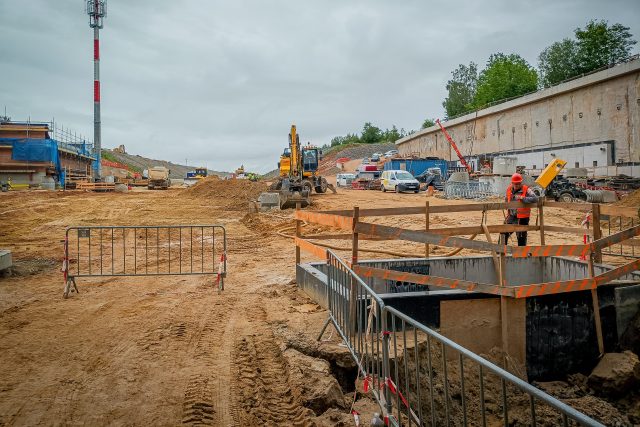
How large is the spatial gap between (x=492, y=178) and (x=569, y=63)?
46.4 metres

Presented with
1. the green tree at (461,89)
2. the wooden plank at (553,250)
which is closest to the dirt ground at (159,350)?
the wooden plank at (553,250)

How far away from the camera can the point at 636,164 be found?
26641mm

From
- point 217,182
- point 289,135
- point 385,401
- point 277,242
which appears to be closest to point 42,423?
point 385,401

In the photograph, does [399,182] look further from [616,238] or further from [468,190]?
[616,238]

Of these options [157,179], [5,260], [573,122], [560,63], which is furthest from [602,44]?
[5,260]

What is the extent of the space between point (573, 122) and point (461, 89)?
190 ft

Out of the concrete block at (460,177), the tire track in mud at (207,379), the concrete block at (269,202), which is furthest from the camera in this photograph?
the concrete block at (460,177)

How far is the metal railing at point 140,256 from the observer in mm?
8430

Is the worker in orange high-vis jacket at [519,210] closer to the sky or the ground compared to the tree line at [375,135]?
closer to the ground

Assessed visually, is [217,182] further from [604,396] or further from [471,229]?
[604,396]

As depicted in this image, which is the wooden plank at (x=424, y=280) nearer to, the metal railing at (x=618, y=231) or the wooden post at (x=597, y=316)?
the wooden post at (x=597, y=316)

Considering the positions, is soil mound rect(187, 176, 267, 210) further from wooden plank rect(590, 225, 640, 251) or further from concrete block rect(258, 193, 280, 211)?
wooden plank rect(590, 225, 640, 251)

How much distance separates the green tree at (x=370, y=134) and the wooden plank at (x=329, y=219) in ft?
304

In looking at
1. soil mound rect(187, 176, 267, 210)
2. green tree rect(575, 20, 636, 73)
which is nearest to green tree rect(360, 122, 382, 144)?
green tree rect(575, 20, 636, 73)
